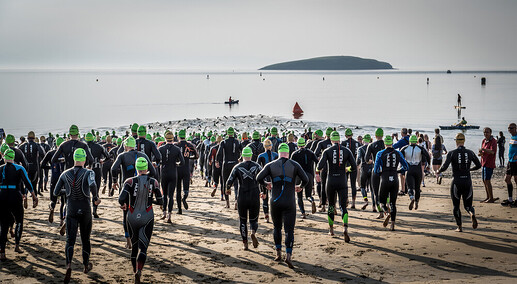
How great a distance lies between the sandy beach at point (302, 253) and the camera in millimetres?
9047

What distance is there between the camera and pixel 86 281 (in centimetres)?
877

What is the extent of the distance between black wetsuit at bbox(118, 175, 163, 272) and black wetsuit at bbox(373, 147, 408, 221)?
6079 mm

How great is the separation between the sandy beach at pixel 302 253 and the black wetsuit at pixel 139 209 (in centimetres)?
77

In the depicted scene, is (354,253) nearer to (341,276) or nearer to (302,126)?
(341,276)

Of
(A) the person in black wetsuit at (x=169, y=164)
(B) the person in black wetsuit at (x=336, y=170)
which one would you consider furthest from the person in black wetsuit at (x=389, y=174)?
(A) the person in black wetsuit at (x=169, y=164)

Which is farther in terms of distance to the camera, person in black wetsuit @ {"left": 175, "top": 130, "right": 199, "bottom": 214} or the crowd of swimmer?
person in black wetsuit @ {"left": 175, "top": 130, "right": 199, "bottom": 214}

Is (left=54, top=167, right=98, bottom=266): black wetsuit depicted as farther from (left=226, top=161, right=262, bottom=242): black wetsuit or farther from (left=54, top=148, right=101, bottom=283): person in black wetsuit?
(left=226, top=161, right=262, bottom=242): black wetsuit

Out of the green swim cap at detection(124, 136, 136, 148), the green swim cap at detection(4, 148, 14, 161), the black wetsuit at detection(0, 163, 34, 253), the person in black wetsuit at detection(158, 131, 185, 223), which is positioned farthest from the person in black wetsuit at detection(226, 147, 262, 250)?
the green swim cap at detection(4, 148, 14, 161)

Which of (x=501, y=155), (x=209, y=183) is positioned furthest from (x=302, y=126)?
(x=209, y=183)

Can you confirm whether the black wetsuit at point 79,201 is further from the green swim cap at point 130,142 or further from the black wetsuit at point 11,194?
the green swim cap at point 130,142

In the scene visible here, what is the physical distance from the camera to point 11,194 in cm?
1014

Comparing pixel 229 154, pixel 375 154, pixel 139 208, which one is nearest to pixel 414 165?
pixel 375 154

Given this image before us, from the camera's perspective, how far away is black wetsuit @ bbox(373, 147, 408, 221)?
12328 mm

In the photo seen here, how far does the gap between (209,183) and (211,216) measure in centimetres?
717
